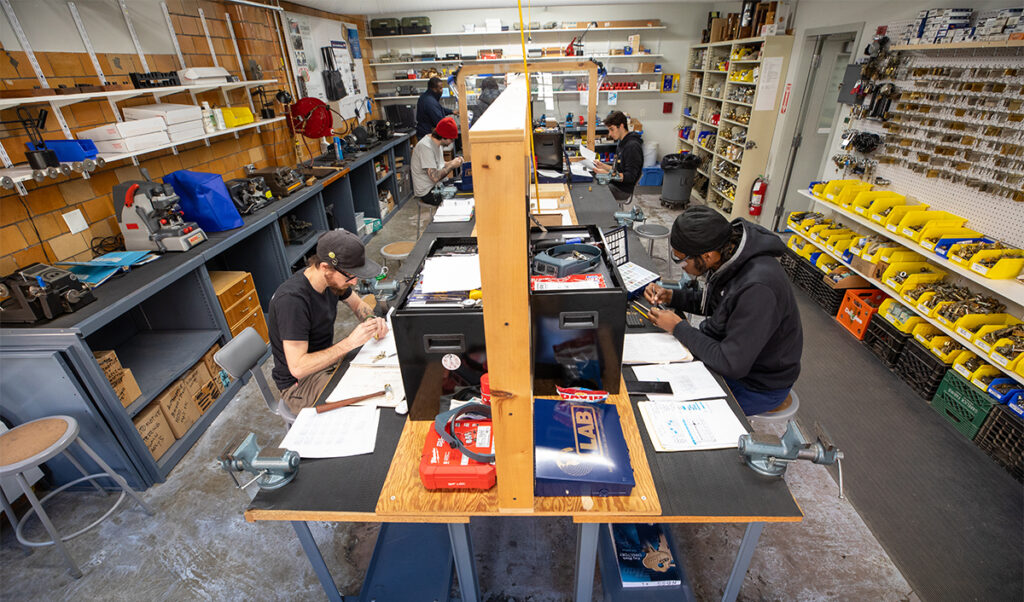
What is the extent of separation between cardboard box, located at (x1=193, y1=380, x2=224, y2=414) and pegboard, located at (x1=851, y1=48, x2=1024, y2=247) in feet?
15.5

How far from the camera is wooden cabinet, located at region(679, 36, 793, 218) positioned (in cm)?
471

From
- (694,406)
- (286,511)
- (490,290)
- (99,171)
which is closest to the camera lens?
(490,290)

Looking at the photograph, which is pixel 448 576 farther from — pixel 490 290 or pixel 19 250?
pixel 19 250

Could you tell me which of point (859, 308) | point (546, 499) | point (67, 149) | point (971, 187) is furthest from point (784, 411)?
point (67, 149)

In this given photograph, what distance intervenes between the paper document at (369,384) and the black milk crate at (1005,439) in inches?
115

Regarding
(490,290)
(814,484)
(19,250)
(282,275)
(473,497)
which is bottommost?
(814,484)

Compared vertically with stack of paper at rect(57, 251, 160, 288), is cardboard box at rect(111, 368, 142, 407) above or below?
below

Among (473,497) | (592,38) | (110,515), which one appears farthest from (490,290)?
(592,38)

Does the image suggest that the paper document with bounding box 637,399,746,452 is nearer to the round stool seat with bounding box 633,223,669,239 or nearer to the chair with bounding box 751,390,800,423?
the chair with bounding box 751,390,800,423

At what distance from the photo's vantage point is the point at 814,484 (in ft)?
7.23

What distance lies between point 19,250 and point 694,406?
10.7ft

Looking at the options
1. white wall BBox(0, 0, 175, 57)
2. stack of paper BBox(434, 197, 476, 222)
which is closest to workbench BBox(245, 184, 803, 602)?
stack of paper BBox(434, 197, 476, 222)

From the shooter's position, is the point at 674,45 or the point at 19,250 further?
the point at 674,45

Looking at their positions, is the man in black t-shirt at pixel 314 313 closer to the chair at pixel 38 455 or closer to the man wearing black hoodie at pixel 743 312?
the chair at pixel 38 455
